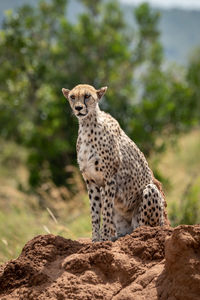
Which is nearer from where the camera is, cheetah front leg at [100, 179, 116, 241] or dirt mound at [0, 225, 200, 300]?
dirt mound at [0, 225, 200, 300]

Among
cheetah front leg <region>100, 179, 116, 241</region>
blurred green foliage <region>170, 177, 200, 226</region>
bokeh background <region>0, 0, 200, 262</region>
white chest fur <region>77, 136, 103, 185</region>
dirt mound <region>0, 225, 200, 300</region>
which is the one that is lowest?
dirt mound <region>0, 225, 200, 300</region>

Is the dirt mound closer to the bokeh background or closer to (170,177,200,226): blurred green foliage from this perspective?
(170,177,200,226): blurred green foliage

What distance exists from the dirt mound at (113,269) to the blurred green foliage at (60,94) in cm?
888

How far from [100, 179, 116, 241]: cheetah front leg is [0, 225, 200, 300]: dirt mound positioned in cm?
99

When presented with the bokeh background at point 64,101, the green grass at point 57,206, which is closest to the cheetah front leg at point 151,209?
the green grass at point 57,206

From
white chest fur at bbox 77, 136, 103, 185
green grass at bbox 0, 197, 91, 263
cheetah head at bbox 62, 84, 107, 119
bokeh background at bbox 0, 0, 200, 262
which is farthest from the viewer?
bokeh background at bbox 0, 0, 200, 262

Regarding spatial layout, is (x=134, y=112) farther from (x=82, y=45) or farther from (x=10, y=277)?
(x=10, y=277)

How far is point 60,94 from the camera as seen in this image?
1359 cm

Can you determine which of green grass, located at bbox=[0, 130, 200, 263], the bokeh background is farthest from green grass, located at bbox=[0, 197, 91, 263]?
the bokeh background

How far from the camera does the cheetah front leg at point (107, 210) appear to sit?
545 centimetres

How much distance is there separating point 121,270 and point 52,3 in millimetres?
16339

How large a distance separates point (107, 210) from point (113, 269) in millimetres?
1466

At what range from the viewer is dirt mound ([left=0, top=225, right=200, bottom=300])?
3.60 metres

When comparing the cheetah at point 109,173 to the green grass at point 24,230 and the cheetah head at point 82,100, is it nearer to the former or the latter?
the cheetah head at point 82,100
